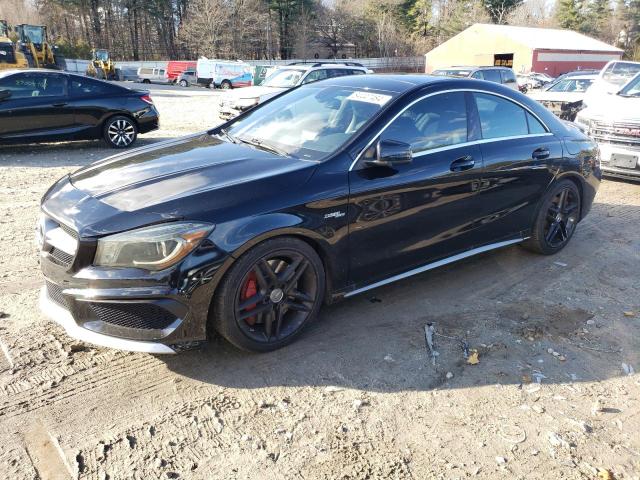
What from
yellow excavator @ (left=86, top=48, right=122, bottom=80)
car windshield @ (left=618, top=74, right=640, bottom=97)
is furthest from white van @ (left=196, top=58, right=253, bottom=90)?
car windshield @ (left=618, top=74, right=640, bottom=97)

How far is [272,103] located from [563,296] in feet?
9.82

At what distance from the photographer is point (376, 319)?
3953mm

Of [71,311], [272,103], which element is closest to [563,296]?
[272,103]

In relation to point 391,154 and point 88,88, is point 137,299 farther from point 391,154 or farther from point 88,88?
point 88,88

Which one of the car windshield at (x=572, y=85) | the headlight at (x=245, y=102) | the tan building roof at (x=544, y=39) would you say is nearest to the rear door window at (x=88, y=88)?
the headlight at (x=245, y=102)

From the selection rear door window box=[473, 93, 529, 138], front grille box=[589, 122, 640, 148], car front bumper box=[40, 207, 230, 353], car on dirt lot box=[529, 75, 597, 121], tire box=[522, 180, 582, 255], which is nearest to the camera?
car front bumper box=[40, 207, 230, 353]

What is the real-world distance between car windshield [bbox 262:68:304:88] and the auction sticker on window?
10558 millimetres

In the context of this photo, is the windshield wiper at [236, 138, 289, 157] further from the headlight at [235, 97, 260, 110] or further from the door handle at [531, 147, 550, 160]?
the headlight at [235, 97, 260, 110]

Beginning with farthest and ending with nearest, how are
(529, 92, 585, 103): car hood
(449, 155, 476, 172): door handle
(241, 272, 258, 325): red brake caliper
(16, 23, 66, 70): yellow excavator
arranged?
(16, 23, 66, 70): yellow excavator
(529, 92, 585, 103): car hood
(449, 155, 476, 172): door handle
(241, 272, 258, 325): red brake caliper

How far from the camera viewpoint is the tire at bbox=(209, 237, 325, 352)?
3129 mm

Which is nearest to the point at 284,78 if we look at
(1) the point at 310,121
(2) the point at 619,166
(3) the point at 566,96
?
(3) the point at 566,96

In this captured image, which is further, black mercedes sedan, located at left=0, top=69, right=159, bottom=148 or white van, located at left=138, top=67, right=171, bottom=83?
white van, located at left=138, top=67, right=171, bottom=83

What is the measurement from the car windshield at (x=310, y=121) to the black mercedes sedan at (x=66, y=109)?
20.9 feet

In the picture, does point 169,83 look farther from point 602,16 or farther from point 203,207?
point 602,16
